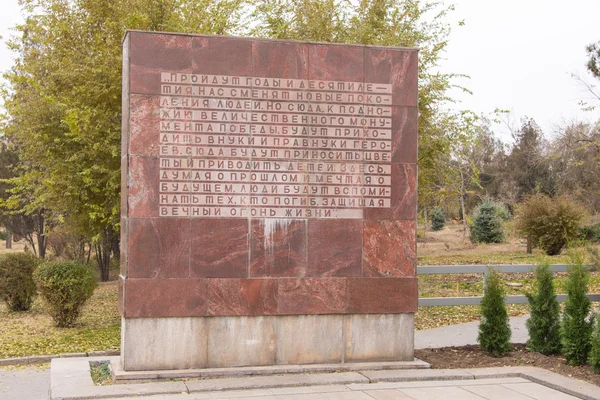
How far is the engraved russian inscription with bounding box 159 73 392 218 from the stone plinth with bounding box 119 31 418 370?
0.05 ft

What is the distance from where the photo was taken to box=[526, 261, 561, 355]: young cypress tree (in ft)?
32.5

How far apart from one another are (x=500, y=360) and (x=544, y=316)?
88 centimetres

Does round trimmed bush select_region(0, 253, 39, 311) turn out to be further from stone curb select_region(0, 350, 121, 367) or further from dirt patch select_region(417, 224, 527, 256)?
dirt patch select_region(417, 224, 527, 256)

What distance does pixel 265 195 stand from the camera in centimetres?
920

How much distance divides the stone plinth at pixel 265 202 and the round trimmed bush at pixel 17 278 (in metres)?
9.14

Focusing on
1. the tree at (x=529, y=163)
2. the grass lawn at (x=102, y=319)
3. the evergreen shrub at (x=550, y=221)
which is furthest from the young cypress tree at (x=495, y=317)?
the tree at (x=529, y=163)

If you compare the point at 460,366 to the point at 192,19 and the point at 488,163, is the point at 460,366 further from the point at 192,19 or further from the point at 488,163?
the point at 488,163

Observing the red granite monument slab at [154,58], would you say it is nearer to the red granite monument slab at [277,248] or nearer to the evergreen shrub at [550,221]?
the red granite monument slab at [277,248]

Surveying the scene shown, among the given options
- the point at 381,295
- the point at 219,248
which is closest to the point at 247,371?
the point at 219,248

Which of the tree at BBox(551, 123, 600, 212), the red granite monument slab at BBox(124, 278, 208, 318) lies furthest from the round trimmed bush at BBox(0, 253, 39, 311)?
the tree at BBox(551, 123, 600, 212)

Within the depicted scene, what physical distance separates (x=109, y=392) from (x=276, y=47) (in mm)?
4658

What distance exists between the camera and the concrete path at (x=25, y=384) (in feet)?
29.8

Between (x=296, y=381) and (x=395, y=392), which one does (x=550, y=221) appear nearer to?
(x=395, y=392)

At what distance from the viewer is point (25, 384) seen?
9.83 metres
